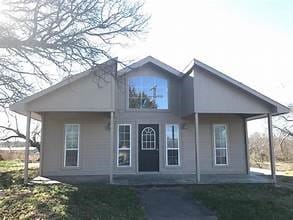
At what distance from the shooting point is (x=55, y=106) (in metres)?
12.0

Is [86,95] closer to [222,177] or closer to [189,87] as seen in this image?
[189,87]

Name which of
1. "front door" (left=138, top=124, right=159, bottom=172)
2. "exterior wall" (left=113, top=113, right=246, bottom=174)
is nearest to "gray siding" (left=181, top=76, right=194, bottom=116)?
"exterior wall" (left=113, top=113, right=246, bottom=174)

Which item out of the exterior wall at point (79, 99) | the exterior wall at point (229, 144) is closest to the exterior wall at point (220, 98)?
the exterior wall at point (229, 144)

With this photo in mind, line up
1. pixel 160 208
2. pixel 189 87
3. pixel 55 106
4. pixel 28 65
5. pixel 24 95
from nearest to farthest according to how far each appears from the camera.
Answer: pixel 160 208 < pixel 28 65 < pixel 24 95 < pixel 55 106 < pixel 189 87

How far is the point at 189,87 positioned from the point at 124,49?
474 cm

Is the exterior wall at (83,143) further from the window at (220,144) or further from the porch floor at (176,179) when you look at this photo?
the window at (220,144)

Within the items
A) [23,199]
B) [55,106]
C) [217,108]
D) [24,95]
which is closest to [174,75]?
[217,108]

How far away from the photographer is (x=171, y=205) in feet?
28.6

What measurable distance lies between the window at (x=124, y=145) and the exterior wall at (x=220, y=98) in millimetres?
3539

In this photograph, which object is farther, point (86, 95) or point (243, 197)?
point (86, 95)

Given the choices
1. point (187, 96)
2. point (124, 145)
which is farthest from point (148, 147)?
point (187, 96)

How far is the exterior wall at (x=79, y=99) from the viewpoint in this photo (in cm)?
1201

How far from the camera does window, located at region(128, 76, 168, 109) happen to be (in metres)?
14.5

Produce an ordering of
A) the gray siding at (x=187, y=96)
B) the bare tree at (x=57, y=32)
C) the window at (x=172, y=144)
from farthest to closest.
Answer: the window at (x=172, y=144) < the gray siding at (x=187, y=96) < the bare tree at (x=57, y=32)
